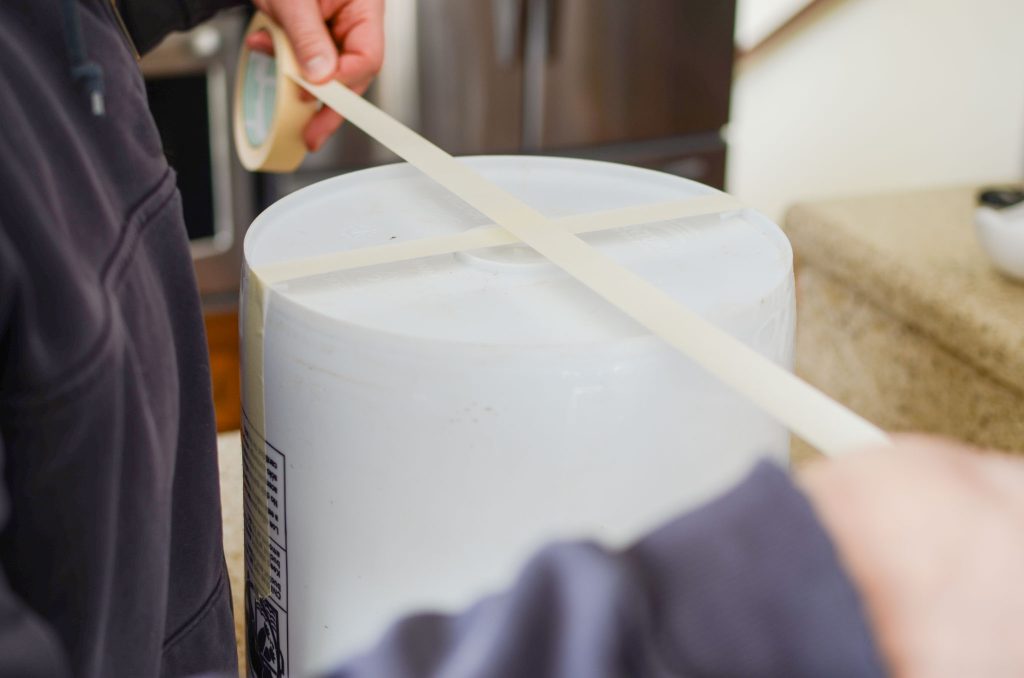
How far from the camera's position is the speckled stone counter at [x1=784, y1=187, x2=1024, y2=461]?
2.76ft

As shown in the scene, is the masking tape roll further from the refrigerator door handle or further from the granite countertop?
the refrigerator door handle

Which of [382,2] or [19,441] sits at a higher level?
A: [382,2]

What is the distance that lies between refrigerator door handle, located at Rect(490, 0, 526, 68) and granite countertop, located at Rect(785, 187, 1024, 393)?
3.01ft

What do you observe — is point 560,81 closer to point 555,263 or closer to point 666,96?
point 666,96

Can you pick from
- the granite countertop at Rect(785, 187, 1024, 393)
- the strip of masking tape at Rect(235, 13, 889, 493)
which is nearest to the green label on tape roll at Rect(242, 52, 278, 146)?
the strip of masking tape at Rect(235, 13, 889, 493)

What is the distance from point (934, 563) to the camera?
0.27 m

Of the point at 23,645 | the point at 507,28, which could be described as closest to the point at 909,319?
the point at 23,645

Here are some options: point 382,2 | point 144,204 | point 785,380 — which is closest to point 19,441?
point 144,204

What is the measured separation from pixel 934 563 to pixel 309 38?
0.48m

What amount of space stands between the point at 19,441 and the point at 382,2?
16.6 inches

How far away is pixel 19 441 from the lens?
364 mm

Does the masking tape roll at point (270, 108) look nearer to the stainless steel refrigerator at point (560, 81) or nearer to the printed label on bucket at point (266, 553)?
the printed label on bucket at point (266, 553)

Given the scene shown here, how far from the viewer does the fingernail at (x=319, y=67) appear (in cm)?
61

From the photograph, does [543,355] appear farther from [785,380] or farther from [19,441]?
[19,441]
